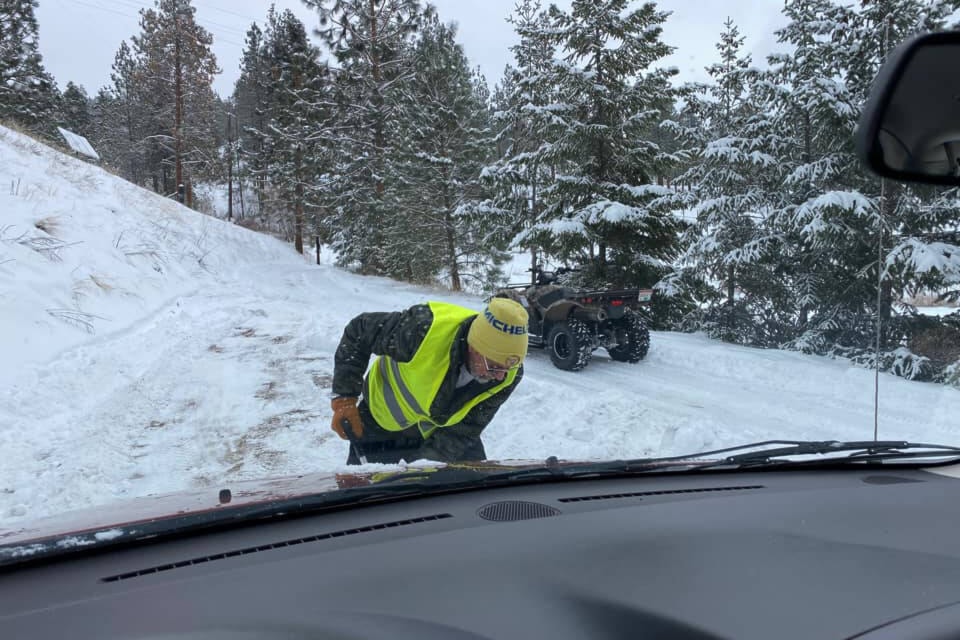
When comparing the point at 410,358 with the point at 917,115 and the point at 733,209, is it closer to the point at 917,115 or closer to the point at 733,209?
the point at 917,115

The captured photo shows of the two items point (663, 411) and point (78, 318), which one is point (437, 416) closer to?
point (663, 411)

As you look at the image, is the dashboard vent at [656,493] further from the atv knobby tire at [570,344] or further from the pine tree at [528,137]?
the pine tree at [528,137]

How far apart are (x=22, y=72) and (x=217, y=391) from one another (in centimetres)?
3317

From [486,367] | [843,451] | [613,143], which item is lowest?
[843,451]

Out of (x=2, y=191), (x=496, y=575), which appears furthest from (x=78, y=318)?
(x=496, y=575)

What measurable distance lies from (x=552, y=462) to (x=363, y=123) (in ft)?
70.4

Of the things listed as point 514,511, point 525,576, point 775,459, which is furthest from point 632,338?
point 525,576

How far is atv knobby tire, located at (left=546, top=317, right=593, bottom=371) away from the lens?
8062 millimetres

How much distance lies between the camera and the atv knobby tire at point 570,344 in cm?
806

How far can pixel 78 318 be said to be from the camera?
799 cm

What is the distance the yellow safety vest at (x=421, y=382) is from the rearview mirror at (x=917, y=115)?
200 cm

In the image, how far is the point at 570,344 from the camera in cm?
811

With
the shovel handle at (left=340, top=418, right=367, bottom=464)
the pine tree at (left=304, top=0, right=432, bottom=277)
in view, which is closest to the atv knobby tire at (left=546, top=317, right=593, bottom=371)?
the shovel handle at (left=340, top=418, right=367, bottom=464)

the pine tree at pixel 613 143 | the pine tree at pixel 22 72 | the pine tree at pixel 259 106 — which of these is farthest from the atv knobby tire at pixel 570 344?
the pine tree at pixel 22 72
